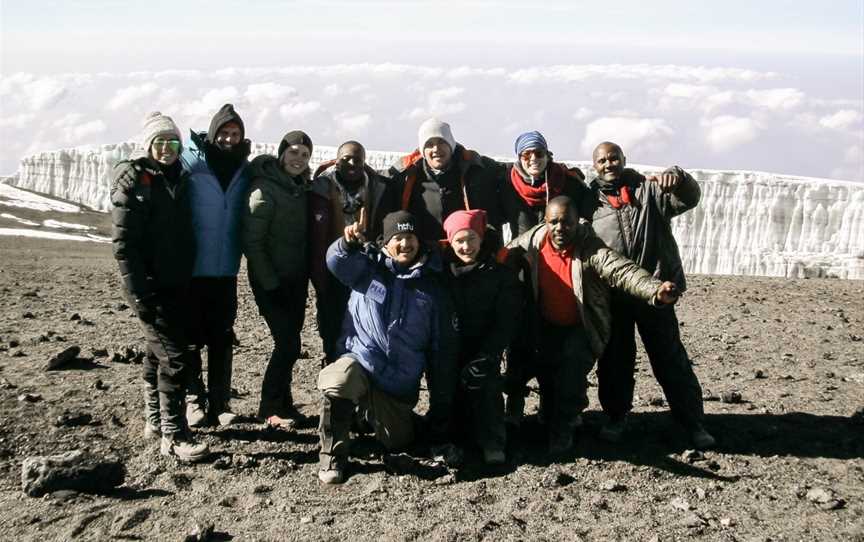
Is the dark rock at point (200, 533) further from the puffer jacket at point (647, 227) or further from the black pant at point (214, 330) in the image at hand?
the puffer jacket at point (647, 227)

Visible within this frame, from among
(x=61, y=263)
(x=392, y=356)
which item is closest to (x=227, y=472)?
(x=392, y=356)

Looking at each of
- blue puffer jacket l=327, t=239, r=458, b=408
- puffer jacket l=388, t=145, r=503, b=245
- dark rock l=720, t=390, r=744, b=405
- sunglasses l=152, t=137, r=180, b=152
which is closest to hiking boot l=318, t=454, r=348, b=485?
blue puffer jacket l=327, t=239, r=458, b=408

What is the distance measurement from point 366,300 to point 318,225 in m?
0.97

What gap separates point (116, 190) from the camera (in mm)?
5680

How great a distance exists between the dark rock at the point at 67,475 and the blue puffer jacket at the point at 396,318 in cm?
171

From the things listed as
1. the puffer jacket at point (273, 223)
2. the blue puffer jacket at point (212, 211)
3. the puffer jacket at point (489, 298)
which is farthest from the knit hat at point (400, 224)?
the blue puffer jacket at point (212, 211)

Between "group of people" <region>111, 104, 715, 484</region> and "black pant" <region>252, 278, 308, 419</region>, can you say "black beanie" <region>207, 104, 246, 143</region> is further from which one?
"black pant" <region>252, 278, 308, 419</region>

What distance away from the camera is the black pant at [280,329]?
21.2 ft

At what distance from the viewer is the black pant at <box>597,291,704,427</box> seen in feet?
20.2

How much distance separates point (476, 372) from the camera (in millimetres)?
5750

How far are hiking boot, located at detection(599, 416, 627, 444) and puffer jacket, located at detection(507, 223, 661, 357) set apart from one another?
2.17 ft

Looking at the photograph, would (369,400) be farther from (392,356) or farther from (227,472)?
(227,472)

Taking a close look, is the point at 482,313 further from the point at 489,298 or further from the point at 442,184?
the point at 442,184

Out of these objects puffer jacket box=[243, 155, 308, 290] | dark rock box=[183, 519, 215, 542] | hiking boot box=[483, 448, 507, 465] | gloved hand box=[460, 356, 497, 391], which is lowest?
dark rock box=[183, 519, 215, 542]
